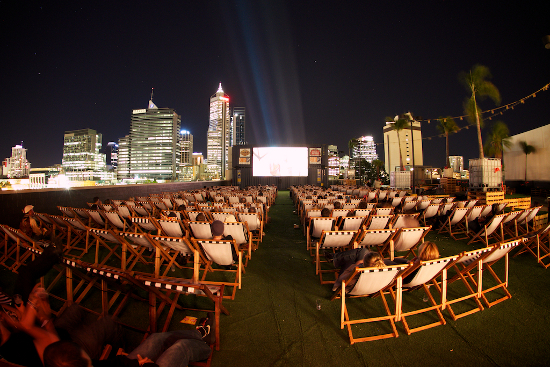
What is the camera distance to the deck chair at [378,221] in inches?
153

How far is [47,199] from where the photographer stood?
617 cm

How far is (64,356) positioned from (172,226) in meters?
2.62

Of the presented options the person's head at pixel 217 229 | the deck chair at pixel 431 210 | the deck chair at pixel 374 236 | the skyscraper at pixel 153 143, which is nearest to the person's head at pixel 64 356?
the person's head at pixel 217 229

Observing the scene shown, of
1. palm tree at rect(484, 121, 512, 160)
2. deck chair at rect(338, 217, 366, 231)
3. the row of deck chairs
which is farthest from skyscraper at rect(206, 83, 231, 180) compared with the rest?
the row of deck chairs

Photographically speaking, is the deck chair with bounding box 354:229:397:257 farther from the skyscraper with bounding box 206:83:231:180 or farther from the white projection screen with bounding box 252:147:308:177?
the skyscraper with bounding box 206:83:231:180

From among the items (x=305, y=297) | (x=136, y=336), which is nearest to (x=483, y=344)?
(x=305, y=297)

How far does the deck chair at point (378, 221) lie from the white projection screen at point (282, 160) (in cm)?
1770

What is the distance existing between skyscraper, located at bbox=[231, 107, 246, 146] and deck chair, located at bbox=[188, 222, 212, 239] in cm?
18471

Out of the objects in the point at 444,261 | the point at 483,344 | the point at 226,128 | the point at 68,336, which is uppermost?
the point at 226,128

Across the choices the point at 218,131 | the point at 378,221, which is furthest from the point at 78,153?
the point at 378,221

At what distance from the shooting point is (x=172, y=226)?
3.42 meters

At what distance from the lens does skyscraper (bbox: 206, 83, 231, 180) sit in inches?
6314

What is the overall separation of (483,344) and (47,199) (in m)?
8.99

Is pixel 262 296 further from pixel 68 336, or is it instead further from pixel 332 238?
pixel 68 336
